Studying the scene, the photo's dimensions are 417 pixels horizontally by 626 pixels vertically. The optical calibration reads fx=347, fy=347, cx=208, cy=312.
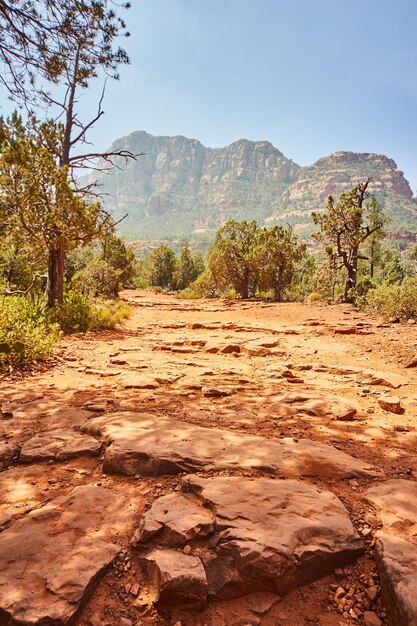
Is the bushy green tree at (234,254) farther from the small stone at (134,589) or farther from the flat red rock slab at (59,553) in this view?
the small stone at (134,589)

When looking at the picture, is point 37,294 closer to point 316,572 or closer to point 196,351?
point 196,351

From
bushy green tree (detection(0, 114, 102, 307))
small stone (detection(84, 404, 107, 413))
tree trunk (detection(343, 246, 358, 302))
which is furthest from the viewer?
tree trunk (detection(343, 246, 358, 302))

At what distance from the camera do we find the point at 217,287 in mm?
32938

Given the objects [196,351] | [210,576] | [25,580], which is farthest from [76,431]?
[196,351]

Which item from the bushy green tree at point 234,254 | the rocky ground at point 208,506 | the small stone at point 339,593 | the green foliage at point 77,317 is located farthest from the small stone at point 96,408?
the bushy green tree at point 234,254

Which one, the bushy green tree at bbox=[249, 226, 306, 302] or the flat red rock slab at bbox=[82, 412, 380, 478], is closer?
the flat red rock slab at bbox=[82, 412, 380, 478]

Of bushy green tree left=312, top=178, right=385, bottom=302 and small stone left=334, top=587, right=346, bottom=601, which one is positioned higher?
bushy green tree left=312, top=178, right=385, bottom=302

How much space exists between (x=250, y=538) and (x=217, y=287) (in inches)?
1238

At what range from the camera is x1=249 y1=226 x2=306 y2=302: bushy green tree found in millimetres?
23578

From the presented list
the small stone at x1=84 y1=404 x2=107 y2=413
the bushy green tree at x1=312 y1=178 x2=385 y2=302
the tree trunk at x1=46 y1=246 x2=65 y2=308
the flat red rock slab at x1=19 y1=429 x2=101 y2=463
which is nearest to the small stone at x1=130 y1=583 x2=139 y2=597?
the flat red rock slab at x1=19 y1=429 x2=101 y2=463

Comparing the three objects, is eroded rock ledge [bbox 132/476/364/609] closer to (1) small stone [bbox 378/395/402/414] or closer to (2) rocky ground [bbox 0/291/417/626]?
(2) rocky ground [bbox 0/291/417/626]

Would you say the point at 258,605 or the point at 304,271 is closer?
the point at 258,605

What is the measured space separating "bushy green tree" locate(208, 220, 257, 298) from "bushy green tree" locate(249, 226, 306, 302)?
222cm

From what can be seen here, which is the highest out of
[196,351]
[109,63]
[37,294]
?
[109,63]
